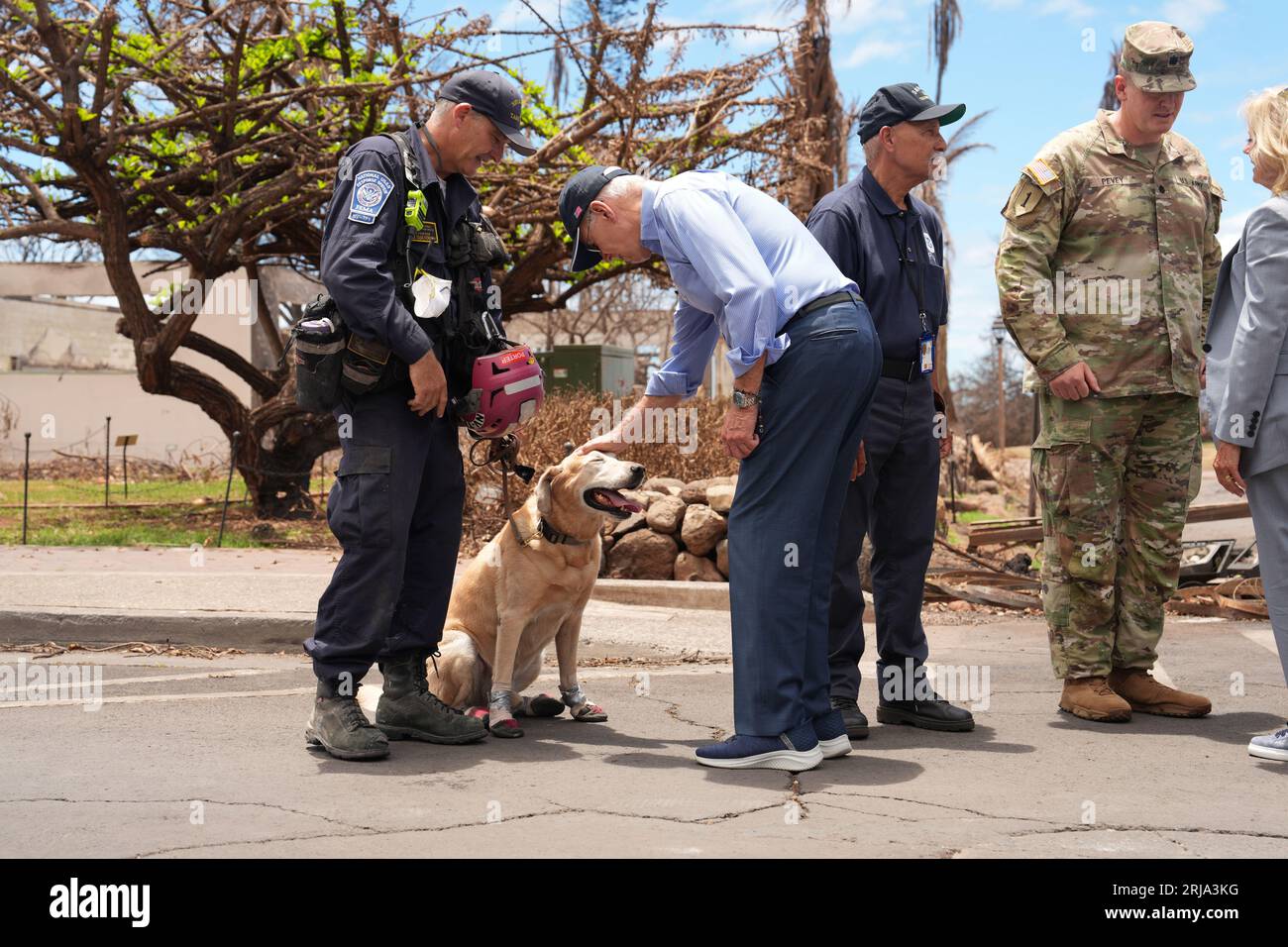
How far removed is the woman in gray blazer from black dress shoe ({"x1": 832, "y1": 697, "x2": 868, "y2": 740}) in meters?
1.33

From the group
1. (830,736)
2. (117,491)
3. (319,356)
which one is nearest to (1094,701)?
(830,736)

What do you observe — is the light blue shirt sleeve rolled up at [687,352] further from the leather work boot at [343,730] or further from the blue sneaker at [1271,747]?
the blue sneaker at [1271,747]

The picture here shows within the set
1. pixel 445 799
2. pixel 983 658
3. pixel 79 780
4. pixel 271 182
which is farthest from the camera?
pixel 271 182

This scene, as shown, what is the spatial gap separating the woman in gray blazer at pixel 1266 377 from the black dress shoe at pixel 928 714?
1011 mm

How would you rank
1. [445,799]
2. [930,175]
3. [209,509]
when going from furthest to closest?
[209,509], [930,175], [445,799]

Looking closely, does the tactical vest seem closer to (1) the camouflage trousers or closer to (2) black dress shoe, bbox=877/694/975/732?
(2) black dress shoe, bbox=877/694/975/732

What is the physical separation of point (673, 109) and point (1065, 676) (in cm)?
876

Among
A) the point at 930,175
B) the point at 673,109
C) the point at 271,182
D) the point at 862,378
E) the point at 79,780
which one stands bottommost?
the point at 79,780

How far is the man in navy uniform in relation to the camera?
166 inches

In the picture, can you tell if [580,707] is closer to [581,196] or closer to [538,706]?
[538,706]

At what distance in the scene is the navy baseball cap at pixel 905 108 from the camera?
4.70 meters
